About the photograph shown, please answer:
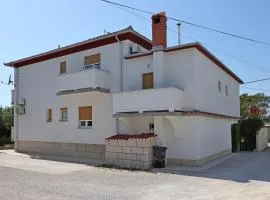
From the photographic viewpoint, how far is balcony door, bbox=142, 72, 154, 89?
17.4 metres

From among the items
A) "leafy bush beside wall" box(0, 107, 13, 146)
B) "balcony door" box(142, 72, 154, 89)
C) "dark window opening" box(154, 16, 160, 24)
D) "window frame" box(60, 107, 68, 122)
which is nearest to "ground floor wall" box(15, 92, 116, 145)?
"window frame" box(60, 107, 68, 122)

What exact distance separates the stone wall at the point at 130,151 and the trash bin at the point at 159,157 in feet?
0.78

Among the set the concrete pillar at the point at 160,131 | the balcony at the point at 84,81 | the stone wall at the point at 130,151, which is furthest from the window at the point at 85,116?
the concrete pillar at the point at 160,131

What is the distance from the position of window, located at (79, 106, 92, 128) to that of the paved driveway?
488 cm

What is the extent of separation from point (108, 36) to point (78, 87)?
351cm

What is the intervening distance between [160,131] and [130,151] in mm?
1868

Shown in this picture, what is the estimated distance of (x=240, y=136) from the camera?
983 inches

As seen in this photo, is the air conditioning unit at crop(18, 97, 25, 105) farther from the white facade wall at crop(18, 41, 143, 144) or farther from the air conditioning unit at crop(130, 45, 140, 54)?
the air conditioning unit at crop(130, 45, 140, 54)

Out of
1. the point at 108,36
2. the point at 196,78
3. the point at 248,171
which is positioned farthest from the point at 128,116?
the point at 248,171

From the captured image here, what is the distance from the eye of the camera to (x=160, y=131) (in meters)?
15.9

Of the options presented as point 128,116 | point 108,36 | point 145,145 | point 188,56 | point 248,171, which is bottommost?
point 248,171

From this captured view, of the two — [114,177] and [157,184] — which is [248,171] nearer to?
[157,184]

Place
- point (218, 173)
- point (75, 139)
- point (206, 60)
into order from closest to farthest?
point (218, 173) < point (206, 60) < point (75, 139)

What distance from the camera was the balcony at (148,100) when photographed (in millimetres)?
15281
